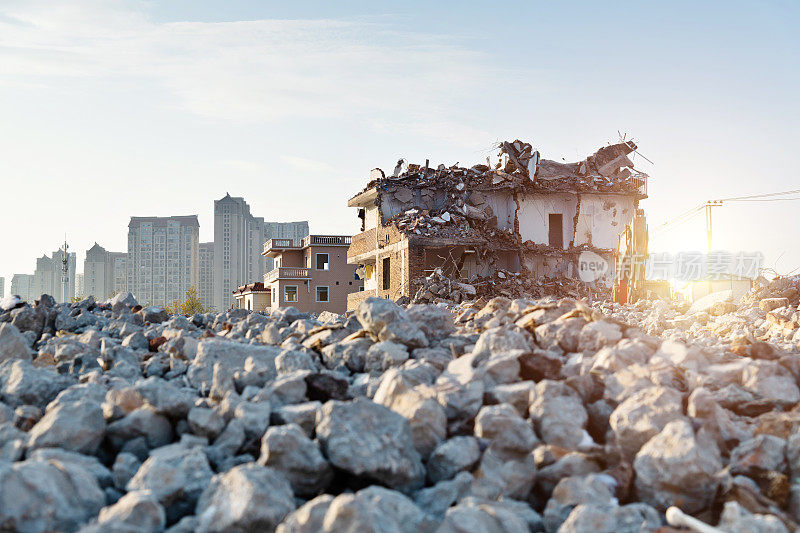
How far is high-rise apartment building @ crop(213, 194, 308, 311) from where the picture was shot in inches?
3465

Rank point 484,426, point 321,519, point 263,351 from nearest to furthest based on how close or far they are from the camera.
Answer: point 321,519
point 484,426
point 263,351

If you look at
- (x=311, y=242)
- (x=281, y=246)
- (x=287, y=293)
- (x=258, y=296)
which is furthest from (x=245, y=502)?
(x=258, y=296)

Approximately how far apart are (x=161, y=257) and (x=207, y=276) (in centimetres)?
736

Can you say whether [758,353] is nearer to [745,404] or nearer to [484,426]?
[745,404]

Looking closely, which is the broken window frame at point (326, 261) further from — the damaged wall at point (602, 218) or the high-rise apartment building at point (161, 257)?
the high-rise apartment building at point (161, 257)

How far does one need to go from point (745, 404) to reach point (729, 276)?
2694 centimetres

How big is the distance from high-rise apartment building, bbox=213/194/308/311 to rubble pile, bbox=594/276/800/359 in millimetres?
74881

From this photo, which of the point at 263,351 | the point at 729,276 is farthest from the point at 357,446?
the point at 729,276

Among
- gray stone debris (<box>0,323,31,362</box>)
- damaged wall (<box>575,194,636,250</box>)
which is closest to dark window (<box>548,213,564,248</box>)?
damaged wall (<box>575,194,636,250</box>)

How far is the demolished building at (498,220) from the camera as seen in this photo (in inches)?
1052

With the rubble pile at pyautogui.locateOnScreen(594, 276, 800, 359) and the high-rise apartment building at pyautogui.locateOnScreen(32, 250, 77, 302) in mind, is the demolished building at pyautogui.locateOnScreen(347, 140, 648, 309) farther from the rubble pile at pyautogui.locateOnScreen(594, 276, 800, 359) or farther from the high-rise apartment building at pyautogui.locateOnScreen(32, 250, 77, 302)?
the high-rise apartment building at pyautogui.locateOnScreen(32, 250, 77, 302)

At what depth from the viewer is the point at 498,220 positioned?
30.5m

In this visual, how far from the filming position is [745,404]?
3443 mm

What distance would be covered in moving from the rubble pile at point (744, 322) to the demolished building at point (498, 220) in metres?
10.4
